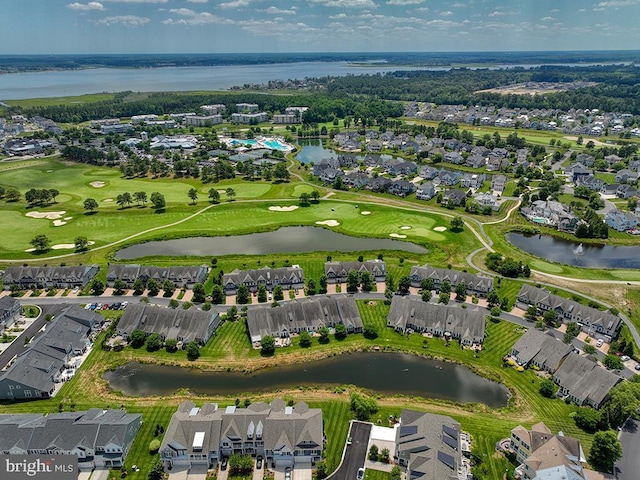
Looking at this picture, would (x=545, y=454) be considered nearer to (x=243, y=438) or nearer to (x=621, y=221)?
(x=243, y=438)

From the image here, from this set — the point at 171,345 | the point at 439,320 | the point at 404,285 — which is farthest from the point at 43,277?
the point at 439,320

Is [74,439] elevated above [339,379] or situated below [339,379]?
above

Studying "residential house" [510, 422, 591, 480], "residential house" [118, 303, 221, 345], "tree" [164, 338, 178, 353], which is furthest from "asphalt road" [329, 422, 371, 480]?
"tree" [164, 338, 178, 353]

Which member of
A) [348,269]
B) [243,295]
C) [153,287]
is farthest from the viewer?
[348,269]

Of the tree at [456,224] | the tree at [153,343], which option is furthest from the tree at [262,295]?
the tree at [456,224]

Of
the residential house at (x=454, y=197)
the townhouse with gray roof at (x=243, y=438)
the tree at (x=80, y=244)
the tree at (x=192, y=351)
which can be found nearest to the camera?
the townhouse with gray roof at (x=243, y=438)

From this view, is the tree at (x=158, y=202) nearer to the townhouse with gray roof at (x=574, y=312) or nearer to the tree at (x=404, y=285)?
the tree at (x=404, y=285)
